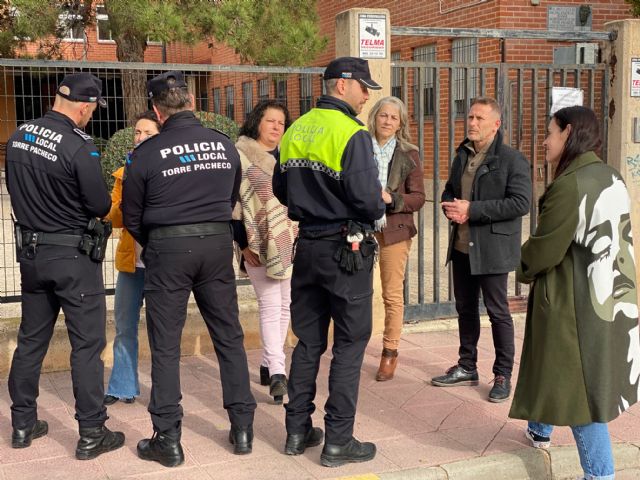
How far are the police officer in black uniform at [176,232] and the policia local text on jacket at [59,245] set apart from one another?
0.26 m

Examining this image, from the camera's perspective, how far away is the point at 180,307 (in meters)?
4.27

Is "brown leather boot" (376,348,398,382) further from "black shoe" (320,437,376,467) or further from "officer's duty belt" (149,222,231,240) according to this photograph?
"officer's duty belt" (149,222,231,240)

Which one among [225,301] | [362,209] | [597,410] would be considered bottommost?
[597,410]

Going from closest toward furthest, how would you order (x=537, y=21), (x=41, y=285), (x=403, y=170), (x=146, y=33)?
1. (x=41, y=285)
2. (x=403, y=170)
3. (x=146, y=33)
4. (x=537, y=21)

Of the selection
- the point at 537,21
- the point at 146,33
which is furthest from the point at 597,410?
the point at 537,21

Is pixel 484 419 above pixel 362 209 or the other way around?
the other way around

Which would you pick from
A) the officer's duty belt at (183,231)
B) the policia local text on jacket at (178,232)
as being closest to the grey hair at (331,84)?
the policia local text on jacket at (178,232)

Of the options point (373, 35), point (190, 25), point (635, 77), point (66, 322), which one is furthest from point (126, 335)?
point (190, 25)

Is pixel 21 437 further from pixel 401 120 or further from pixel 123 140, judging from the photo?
pixel 401 120

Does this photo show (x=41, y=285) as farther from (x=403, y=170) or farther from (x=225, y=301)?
(x=403, y=170)

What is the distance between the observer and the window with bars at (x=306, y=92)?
687 centimetres

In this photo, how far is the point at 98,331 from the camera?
445cm

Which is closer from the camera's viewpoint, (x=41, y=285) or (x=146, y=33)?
(x=41, y=285)

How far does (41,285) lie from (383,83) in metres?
3.51
